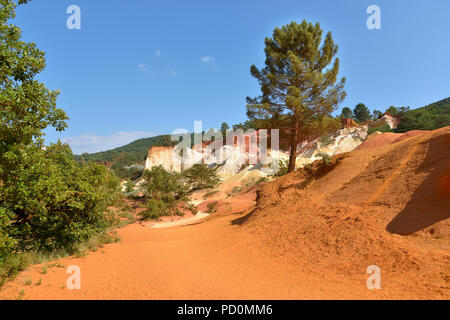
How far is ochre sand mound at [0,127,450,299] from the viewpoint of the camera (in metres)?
4.46

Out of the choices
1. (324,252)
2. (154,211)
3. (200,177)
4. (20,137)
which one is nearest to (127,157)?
(200,177)

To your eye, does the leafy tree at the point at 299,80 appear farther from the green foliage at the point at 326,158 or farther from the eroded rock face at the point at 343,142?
the eroded rock face at the point at 343,142

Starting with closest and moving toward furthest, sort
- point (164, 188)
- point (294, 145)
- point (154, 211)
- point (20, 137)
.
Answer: point (20, 137), point (294, 145), point (154, 211), point (164, 188)

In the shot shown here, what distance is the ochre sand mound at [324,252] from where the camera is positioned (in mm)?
4457

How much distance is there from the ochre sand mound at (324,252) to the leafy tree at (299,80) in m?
5.77

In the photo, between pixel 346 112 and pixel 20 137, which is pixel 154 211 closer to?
pixel 20 137

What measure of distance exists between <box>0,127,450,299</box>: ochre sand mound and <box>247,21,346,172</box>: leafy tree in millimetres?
5770

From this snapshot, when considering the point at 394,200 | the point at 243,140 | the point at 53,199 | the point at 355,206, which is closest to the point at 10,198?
the point at 53,199

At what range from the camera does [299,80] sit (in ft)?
48.8

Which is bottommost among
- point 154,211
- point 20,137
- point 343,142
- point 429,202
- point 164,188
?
point 154,211

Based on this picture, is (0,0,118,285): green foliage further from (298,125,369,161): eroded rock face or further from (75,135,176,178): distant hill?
(298,125,369,161): eroded rock face

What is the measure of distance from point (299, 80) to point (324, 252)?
11.8 meters

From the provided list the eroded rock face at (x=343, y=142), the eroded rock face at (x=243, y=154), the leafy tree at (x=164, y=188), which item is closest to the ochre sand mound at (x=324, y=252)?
the leafy tree at (x=164, y=188)

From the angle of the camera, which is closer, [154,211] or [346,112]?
[154,211]
